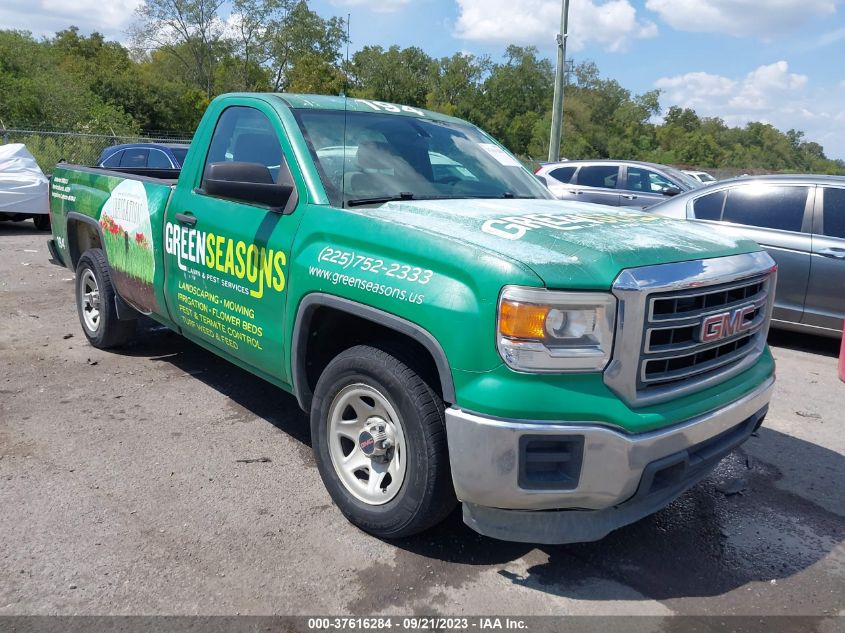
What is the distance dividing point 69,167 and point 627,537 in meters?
5.39

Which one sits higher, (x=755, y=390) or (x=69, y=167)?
(x=69, y=167)

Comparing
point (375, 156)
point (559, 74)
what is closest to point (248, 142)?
point (375, 156)

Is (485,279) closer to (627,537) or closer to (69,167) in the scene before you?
(627,537)

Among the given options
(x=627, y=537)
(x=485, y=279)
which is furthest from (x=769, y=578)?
(x=485, y=279)

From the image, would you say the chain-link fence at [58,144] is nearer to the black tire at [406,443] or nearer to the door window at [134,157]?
the door window at [134,157]

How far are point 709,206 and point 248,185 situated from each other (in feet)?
18.2

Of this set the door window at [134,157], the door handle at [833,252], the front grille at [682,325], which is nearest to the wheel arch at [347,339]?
the front grille at [682,325]

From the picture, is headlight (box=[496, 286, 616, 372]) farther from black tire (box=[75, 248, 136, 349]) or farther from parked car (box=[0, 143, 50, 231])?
parked car (box=[0, 143, 50, 231])

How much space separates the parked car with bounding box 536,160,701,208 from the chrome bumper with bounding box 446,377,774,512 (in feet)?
33.9

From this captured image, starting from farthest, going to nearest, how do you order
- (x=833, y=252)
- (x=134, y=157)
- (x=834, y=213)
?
1. (x=134, y=157)
2. (x=834, y=213)
3. (x=833, y=252)

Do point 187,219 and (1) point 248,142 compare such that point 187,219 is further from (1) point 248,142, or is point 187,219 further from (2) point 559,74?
(2) point 559,74

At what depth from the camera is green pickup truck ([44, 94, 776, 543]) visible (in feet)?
8.58

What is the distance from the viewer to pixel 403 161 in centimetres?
389

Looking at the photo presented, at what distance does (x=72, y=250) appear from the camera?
241 inches
